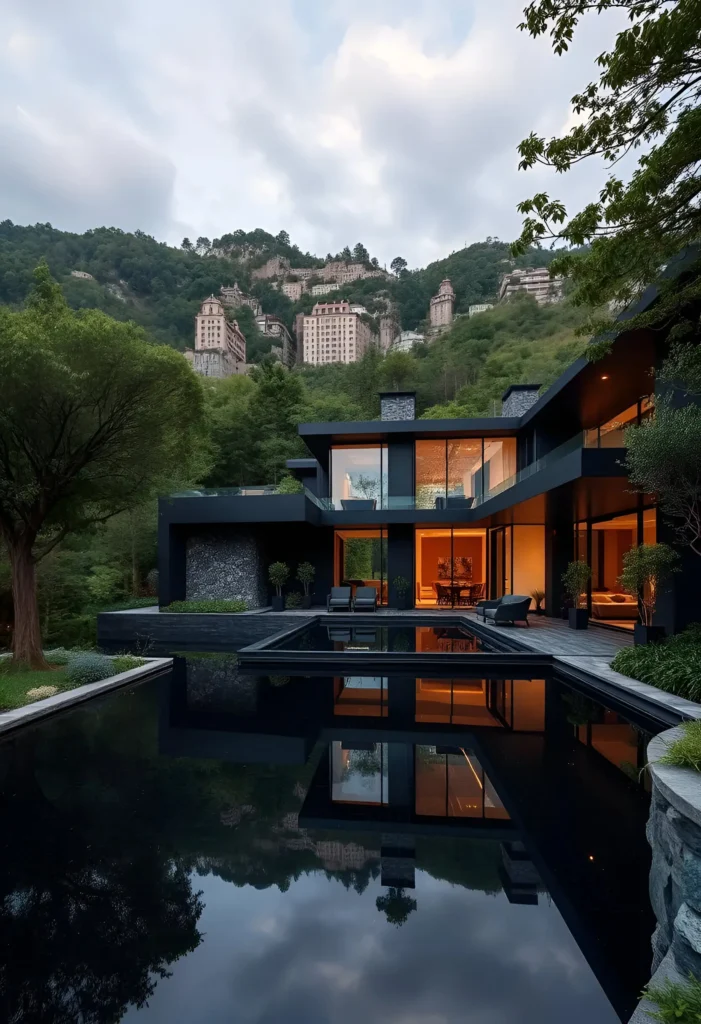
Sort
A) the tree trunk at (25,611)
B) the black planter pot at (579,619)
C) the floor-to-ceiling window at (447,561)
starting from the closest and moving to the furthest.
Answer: the tree trunk at (25,611) → the black planter pot at (579,619) → the floor-to-ceiling window at (447,561)

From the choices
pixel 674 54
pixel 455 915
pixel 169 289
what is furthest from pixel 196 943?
pixel 169 289

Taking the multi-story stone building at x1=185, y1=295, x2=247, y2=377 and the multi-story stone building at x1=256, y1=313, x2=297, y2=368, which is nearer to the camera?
the multi-story stone building at x1=185, y1=295, x2=247, y2=377

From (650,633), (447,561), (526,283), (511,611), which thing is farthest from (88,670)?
(526,283)

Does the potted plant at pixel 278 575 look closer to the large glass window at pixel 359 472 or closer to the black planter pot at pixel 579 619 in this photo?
the large glass window at pixel 359 472

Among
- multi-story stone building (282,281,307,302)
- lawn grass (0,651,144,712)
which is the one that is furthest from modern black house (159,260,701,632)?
multi-story stone building (282,281,307,302)

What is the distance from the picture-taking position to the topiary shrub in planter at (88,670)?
8105mm

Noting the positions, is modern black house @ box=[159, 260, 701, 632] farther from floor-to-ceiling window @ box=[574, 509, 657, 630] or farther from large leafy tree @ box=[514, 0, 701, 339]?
large leafy tree @ box=[514, 0, 701, 339]

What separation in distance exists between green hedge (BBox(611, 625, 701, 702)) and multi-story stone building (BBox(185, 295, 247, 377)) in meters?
53.0

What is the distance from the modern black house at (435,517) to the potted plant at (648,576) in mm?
2154

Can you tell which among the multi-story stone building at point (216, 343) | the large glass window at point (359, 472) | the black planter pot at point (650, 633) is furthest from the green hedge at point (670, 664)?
the multi-story stone building at point (216, 343)

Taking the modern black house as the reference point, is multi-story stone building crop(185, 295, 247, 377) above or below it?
above

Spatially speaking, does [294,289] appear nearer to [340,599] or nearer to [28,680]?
[340,599]

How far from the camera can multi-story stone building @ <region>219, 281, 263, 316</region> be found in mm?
69625

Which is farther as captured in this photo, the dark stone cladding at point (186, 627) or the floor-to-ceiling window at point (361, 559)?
the floor-to-ceiling window at point (361, 559)
